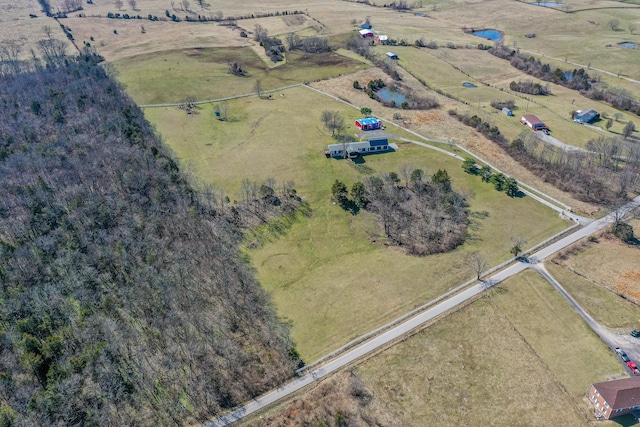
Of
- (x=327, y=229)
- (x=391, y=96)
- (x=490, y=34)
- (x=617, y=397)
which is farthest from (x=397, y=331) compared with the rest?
(x=490, y=34)

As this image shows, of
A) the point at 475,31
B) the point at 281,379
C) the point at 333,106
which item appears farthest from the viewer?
the point at 475,31

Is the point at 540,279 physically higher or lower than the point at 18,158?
lower

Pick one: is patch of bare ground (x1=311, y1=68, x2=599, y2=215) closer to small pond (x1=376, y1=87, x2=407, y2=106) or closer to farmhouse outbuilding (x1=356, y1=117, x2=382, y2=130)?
small pond (x1=376, y1=87, x2=407, y2=106)

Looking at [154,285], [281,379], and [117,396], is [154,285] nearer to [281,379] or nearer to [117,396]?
[117,396]

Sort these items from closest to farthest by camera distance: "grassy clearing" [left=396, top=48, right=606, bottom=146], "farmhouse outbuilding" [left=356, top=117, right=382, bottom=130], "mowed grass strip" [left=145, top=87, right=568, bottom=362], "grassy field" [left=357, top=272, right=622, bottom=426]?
"grassy field" [left=357, top=272, right=622, bottom=426], "mowed grass strip" [left=145, top=87, right=568, bottom=362], "farmhouse outbuilding" [left=356, top=117, right=382, bottom=130], "grassy clearing" [left=396, top=48, right=606, bottom=146]

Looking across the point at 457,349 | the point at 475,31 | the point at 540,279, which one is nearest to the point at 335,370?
the point at 457,349

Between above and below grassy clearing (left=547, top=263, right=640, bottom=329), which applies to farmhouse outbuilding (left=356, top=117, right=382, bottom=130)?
above

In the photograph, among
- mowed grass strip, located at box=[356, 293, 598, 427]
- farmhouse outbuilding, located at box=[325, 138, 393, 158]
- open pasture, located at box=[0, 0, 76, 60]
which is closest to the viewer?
mowed grass strip, located at box=[356, 293, 598, 427]

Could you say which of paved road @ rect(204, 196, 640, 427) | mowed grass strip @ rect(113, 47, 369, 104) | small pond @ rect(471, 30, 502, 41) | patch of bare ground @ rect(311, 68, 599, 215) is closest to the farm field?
patch of bare ground @ rect(311, 68, 599, 215)
